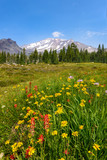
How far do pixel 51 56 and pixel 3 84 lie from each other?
61.5 m

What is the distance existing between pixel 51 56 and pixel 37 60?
1807cm

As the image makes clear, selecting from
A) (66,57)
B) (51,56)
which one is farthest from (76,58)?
(51,56)

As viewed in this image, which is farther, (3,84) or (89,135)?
(3,84)

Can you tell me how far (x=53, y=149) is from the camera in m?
1.34

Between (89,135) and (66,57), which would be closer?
(89,135)

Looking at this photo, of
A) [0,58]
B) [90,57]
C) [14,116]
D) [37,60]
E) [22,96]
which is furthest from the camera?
[90,57]

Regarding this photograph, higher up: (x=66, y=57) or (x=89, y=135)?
(x=66, y=57)

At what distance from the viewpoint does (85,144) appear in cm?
138

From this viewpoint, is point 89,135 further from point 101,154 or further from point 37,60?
point 37,60

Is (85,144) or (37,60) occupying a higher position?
(37,60)

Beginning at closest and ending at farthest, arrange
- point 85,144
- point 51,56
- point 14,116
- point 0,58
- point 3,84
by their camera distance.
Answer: point 85,144, point 14,116, point 3,84, point 51,56, point 0,58

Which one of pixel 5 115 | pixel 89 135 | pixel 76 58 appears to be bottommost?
pixel 5 115

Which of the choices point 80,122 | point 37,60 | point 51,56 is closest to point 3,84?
point 80,122

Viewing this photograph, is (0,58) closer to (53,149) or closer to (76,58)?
(76,58)
